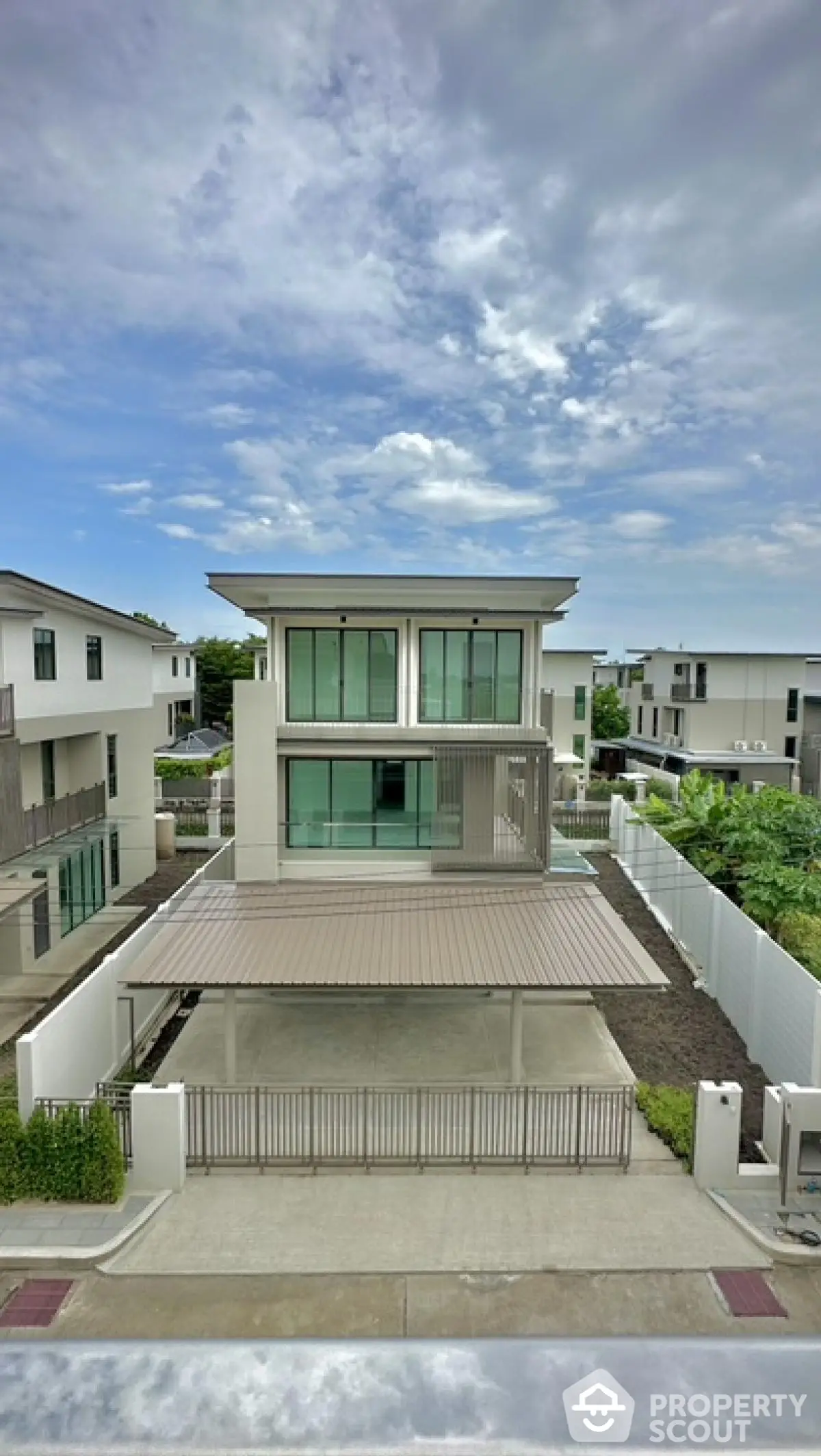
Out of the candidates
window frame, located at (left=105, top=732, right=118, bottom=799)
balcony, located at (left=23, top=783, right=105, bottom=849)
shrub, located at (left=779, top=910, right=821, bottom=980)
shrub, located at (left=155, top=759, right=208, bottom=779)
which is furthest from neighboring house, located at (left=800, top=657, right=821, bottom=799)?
balcony, located at (left=23, top=783, right=105, bottom=849)

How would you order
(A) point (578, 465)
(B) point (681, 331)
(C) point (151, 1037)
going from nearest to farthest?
1. (C) point (151, 1037)
2. (B) point (681, 331)
3. (A) point (578, 465)

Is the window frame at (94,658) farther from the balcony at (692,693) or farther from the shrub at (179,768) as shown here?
the balcony at (692,693)

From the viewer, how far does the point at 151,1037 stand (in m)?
14.7

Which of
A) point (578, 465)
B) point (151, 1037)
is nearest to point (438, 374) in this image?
point (578, 465)

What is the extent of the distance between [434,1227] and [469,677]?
10737mm

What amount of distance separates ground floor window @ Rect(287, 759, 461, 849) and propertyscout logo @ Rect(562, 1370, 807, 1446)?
1565 centimetres

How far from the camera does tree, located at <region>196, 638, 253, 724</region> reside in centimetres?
5959

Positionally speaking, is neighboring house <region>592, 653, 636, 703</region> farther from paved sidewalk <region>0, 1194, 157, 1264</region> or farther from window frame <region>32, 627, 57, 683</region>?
paved sidewalk <region>0, 1194, 157, 1264</region>

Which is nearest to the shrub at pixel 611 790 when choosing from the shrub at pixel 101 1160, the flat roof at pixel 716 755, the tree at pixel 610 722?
the flat roof at pixel 716 755

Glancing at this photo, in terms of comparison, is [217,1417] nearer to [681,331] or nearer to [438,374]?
[681,331]

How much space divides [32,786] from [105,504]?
23.4 m

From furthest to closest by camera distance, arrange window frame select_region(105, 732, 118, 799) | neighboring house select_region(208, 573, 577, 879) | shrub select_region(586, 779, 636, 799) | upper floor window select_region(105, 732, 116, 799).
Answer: shrub select_region(586, 779, 636, 799) → upper floor window select_region(105, 732, 116, 799) → window frame select_region(105, 732, 118, 799) → neighboring house select_region(208, 573, 577, 879)

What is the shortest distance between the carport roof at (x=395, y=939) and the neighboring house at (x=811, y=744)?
2818cm

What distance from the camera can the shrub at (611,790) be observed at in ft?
112
